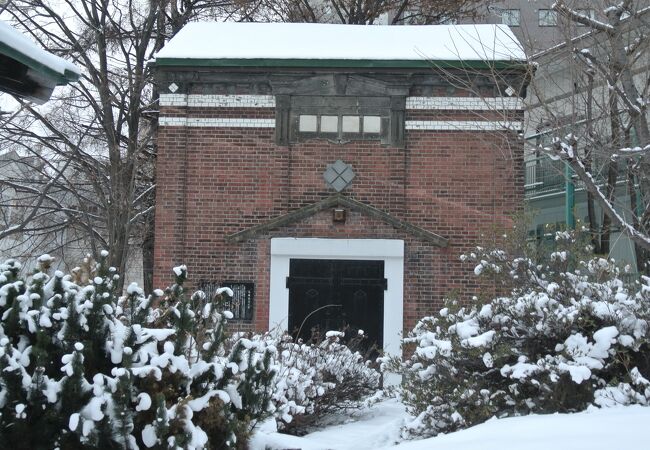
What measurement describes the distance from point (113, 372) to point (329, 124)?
10.0 meters

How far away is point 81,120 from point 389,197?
10.9 metres

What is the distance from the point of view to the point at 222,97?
15250 millimetres

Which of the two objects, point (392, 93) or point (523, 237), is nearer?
point (523, 237)

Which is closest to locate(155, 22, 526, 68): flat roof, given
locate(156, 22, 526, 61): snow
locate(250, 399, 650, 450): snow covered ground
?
locate(156, 22, 526, 61): snow

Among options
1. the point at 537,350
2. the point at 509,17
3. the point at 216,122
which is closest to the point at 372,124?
the point at 216,122

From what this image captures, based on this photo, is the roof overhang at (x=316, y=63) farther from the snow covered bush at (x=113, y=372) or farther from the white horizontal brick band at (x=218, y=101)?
the snow covered bush at (x=113, y=372)

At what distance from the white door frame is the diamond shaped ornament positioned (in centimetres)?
95

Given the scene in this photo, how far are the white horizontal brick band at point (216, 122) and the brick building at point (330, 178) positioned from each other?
2 centimetres

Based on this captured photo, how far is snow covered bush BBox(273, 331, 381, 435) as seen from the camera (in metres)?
9.52

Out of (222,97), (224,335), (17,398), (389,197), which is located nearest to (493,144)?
(389,197)

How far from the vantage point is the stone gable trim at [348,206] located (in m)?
14.7

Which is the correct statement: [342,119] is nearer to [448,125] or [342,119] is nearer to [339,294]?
[448,125]

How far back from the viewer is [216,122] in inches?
599

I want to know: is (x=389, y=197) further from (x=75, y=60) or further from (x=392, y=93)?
(x=75, y=60)
